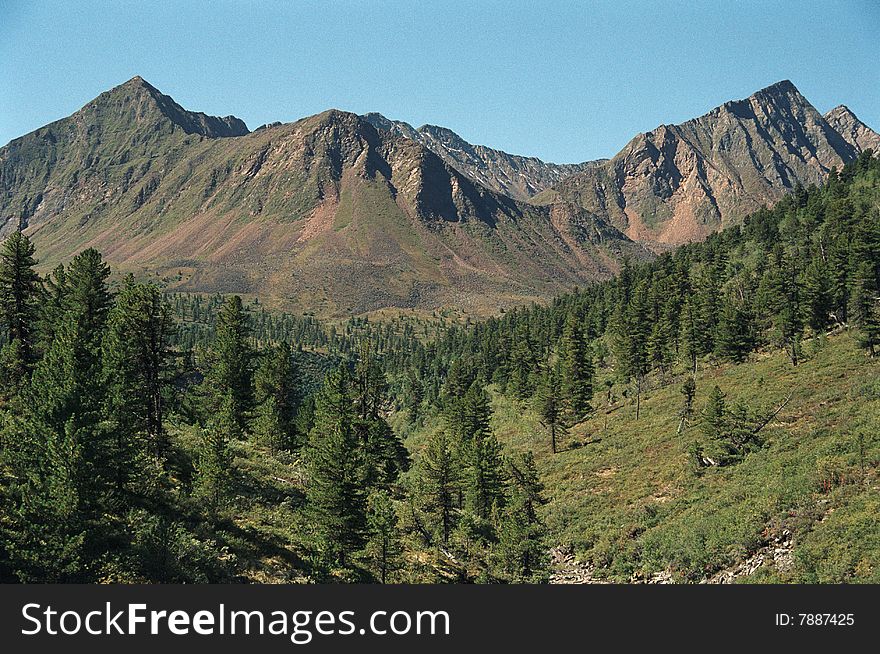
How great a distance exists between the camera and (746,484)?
136ft

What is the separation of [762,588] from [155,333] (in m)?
35.3

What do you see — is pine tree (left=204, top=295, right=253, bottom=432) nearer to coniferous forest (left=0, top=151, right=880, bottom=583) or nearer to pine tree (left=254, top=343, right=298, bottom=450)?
coniferous forest (left=0, top=151, right=880, bottom=583)

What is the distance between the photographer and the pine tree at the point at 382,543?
34.4 m

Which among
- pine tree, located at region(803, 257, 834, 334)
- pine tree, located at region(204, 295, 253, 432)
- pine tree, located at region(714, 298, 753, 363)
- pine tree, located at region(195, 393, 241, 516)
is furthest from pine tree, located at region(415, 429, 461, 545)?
pine tree, located at region(803, 257, 834, 334)

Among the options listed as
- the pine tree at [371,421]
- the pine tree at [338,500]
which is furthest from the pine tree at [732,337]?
the pine tree at [338,500]

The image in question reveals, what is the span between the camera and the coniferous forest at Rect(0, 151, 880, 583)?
25578 mm

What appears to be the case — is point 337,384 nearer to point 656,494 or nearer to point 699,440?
point 656,494

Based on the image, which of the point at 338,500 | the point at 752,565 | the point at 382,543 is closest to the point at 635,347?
the point at 752,565

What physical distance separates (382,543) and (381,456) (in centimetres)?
2187

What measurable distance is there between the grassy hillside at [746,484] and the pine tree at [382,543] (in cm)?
1474

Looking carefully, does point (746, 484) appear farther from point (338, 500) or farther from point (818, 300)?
point (818, 300)

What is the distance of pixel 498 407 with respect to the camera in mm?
104938

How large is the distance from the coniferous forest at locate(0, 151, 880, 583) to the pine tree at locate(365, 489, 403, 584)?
0.18m

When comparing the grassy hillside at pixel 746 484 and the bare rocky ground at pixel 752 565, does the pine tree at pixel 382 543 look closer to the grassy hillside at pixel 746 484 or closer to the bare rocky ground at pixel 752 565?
the bare rocky ground at pixel 752 565
